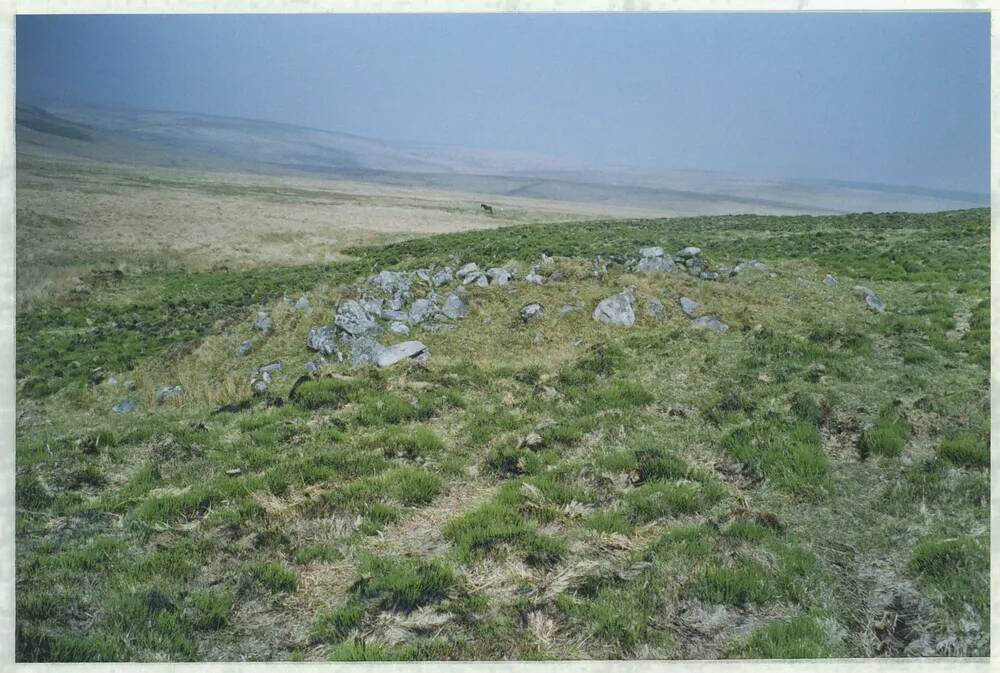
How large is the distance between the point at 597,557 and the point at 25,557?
7170 millimetres

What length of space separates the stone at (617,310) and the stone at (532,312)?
61.9 inches

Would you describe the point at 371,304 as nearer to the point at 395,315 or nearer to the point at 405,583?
the point at 395,315

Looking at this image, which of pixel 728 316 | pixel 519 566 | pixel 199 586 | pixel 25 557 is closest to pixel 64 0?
pixel 25 557

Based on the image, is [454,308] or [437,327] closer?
[437,327]

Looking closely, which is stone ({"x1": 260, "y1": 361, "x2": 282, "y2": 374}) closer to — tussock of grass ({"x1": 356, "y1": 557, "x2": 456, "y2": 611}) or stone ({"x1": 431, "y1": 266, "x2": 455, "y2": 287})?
→ stone ({"x1": 431, "y1": 266, "x2": 455, "y2": 287})

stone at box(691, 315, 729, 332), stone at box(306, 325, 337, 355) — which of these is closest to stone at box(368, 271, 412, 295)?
stone at box(306, 325, 337, 355)

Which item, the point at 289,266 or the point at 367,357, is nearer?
the point at 367,357

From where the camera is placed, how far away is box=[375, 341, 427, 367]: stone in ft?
45.9

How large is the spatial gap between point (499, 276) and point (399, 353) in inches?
250

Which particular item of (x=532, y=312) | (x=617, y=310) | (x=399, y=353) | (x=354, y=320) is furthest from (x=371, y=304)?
(x=617, y=310)

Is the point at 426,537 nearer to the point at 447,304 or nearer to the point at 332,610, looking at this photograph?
the point at 332,610

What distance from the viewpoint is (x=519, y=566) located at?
6984 mm

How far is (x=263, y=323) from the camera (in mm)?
17812

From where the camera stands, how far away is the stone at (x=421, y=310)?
16.4 meters
